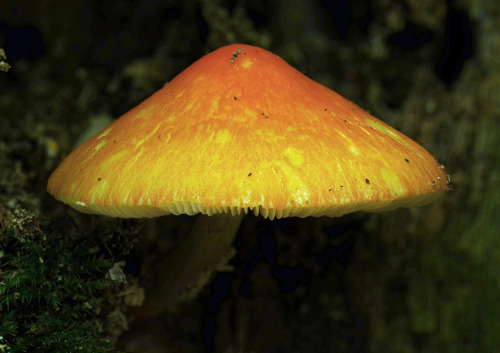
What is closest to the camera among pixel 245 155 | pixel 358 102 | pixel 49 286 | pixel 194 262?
pixel 245 155

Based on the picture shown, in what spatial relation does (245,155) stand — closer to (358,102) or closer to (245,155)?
(245,155)

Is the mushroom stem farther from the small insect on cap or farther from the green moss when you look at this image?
the small insect on cap

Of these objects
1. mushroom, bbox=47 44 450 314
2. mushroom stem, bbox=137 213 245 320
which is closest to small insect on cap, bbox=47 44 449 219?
mushroom, bbox=47 44 450 314

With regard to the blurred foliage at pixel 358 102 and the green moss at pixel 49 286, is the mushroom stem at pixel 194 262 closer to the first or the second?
the blurred foliage at pixel 358 102

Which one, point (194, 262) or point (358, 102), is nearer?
point (194, 262)

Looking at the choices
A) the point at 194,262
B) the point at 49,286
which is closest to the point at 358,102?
the point at 194,262

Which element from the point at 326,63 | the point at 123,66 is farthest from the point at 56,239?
the point at 326,63

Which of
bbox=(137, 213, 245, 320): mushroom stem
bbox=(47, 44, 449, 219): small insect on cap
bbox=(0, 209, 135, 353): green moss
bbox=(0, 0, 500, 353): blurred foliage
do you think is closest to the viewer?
bbox=(47, 44, 449, 219): small insect on cap

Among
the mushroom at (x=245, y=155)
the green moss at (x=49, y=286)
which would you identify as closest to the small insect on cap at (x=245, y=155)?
the mushroom at (x=245, y=155)
